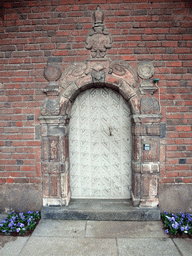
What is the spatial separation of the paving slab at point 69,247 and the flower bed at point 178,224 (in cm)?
93

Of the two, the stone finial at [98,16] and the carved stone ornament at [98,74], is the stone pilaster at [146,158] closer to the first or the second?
the carved stone ornament at [98,74]

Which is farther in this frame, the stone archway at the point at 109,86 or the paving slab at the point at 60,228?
the stone archway at the point at 109,86

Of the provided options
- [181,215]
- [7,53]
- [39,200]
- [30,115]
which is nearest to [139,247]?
[181,215]

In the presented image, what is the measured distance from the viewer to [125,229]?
9.80 feet

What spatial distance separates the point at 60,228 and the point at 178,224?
1854 mm

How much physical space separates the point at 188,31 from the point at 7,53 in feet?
10.4

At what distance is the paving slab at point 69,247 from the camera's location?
8.16ft

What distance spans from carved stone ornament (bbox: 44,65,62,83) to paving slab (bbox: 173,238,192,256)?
314 centimetres

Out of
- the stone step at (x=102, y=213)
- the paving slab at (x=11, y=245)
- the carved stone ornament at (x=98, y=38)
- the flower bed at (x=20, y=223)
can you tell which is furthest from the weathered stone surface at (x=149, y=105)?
the paving slab at (x=11, y=245)

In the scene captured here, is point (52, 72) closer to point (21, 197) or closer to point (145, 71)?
point (145, 71)

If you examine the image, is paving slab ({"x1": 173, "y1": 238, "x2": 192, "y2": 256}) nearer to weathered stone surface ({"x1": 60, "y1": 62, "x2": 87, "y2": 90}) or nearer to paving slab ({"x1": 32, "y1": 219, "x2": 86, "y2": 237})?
paving slab ({"x1": 32, "y1": 219, "x2": 86, "y2": 237})

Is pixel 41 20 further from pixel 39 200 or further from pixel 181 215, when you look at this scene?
pixel 181 215

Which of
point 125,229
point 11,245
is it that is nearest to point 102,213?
point 125,229


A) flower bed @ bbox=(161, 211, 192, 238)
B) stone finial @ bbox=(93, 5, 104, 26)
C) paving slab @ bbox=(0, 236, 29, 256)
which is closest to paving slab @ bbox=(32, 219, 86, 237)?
paving slab @ bbox=(0, 236, 29, 256)
